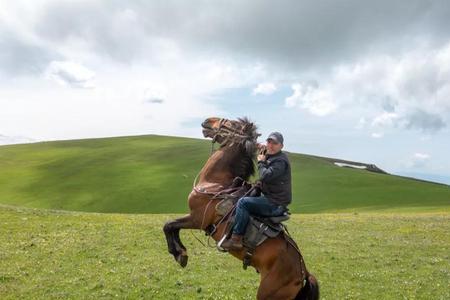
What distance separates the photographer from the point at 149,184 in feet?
227

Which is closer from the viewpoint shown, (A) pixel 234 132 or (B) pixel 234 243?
(B) pixel 234 243

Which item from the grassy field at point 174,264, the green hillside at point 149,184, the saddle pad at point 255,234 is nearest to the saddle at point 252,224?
the saddle pad at point 255,234

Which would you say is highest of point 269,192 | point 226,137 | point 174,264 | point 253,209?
point 226,137

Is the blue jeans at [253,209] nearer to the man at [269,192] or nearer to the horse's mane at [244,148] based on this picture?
the man at [269,192]

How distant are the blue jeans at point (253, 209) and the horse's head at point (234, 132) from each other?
110 cm

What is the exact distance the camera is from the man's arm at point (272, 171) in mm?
9016

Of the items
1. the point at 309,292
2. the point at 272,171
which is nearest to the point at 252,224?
the point at 272,171

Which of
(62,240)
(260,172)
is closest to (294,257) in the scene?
(260,172)

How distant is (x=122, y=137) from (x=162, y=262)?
360 feet

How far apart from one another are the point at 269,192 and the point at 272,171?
0.56 metres

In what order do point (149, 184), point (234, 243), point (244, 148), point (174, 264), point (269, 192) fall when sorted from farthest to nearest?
1. point (149, 184)
2. point (174, 264)
3. point (244, 148)
4. point (269, 192)
5. point (234, 243)

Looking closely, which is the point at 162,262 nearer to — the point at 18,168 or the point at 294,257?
the point at 294,257

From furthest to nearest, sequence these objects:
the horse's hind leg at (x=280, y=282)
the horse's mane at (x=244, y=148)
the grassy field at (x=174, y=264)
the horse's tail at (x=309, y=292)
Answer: the grassy field at (x=174, y=264) < the horse's mane at (x=244, y=148) < the horse's tail at (x=309, y=292) < the horse's hind leg at (x=280, y=282)

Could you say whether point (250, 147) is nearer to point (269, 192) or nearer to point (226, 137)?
point (226, 137)
